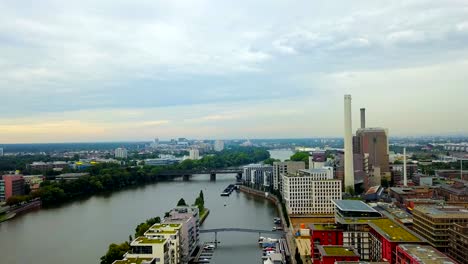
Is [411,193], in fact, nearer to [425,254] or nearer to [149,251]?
[425,254]

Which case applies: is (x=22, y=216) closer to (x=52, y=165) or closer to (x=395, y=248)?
(x=395, y=248)

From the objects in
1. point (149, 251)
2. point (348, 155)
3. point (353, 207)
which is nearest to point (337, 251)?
point (353, 207)

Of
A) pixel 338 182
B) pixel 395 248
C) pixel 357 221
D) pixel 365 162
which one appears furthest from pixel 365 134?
pixel 395 248

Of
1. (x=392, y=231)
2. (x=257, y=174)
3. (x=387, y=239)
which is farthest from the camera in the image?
(x=257, y=174)

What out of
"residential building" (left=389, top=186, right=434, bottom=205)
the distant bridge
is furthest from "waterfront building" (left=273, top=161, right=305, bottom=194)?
the distant bridge

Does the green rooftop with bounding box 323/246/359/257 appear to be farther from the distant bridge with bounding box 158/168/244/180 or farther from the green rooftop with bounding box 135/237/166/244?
the distant bridge with bounding box 158/168/244/180

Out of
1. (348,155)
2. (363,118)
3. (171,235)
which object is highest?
(363,118)
